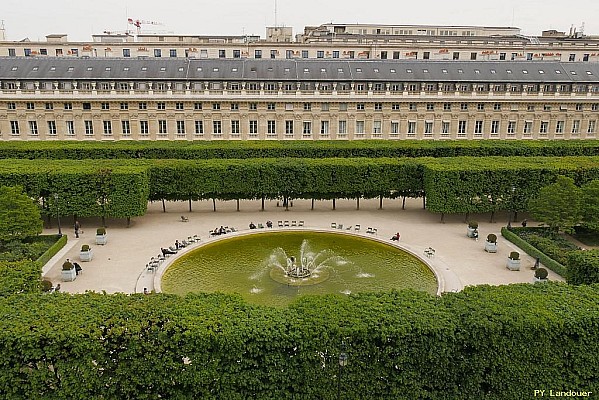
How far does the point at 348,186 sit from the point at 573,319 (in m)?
26.0

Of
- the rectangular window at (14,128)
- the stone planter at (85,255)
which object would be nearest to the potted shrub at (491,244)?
the stone planter at (85,255)

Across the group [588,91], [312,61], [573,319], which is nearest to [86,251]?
[573,319]

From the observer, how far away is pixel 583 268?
26.0 meters

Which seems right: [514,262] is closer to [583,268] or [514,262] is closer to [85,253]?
[583,268]

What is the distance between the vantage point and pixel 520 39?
91.0m

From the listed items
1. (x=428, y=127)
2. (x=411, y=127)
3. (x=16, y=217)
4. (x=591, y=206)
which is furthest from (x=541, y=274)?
(x=428, y=127)

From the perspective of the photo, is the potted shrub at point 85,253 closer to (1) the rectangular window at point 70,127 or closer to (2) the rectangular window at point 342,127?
(1) the rectangular window at point 70,127

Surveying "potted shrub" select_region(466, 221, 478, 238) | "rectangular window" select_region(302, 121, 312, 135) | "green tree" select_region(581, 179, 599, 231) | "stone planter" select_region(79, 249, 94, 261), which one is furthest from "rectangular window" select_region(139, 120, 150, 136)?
"green tree" select_region(581, 179, 599, 231)

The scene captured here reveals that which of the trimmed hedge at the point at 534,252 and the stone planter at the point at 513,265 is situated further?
the stone planter at the point at 513,265

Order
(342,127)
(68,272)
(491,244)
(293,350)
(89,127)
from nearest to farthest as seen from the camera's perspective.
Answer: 1. (293,350)
2. (68,272)
3. (491,244)
4. (89,127)
5. (342,127)

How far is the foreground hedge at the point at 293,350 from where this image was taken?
17609mm

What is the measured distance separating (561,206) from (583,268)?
37.2ft

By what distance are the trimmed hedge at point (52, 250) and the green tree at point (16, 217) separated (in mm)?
1523

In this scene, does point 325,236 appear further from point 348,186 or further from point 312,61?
point 312,61
